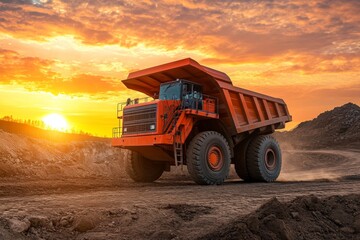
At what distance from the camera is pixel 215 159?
1219 cm

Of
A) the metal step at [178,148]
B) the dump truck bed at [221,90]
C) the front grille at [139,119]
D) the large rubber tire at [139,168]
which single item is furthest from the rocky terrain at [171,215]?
the dump truck bed at [221,90]

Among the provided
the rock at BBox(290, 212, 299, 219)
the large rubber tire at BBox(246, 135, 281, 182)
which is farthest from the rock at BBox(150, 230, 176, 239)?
the large rubber tire at BBox(246, 135, 281, 182)

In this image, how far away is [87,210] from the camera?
6402 mm

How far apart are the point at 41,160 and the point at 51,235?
10.8 m

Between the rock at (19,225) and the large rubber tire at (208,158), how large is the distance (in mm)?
6283

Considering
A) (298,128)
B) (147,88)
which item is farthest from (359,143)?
(147,88)

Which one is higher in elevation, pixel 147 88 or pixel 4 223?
pixel 147 88

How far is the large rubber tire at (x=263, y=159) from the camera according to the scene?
1385 cm

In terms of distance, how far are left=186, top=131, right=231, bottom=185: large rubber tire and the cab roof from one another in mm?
1825

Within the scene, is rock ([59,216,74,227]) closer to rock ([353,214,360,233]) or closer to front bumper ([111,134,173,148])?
rock ([353,214,360,233])

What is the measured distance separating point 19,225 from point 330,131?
133 ft

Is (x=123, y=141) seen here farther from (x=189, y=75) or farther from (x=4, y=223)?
(x=4, y=223)

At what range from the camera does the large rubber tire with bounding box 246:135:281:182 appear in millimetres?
13852

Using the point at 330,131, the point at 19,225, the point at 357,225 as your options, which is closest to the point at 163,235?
the point at 19,225
